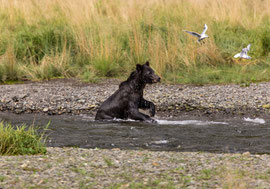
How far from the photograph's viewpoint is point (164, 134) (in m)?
8.55

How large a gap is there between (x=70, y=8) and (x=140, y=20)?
2861mm

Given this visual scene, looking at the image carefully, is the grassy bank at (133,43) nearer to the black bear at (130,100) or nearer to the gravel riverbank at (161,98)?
the gravel riverbank at (161,98)

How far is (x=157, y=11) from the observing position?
59.0 feet

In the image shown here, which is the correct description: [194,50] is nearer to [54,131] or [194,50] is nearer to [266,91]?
[266,91]

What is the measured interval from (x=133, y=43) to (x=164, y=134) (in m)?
5.93

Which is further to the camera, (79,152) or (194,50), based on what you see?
(194,50)

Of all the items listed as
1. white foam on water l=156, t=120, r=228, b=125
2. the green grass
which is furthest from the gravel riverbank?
the green grass

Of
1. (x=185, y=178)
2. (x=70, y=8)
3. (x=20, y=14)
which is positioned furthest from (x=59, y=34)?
(x=185, y=178)

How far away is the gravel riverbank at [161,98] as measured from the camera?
10.8 meters

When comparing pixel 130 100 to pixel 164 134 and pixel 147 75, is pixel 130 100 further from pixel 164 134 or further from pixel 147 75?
pixel 164 134

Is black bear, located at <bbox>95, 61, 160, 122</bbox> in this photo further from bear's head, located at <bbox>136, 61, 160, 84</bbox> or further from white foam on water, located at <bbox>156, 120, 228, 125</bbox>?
white foam on water, located at <bbox>156, 120, 228, 125</bbox>

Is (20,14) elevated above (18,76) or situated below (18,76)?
above

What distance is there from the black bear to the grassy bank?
2.85m

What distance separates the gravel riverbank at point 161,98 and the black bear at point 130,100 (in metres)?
0.83
